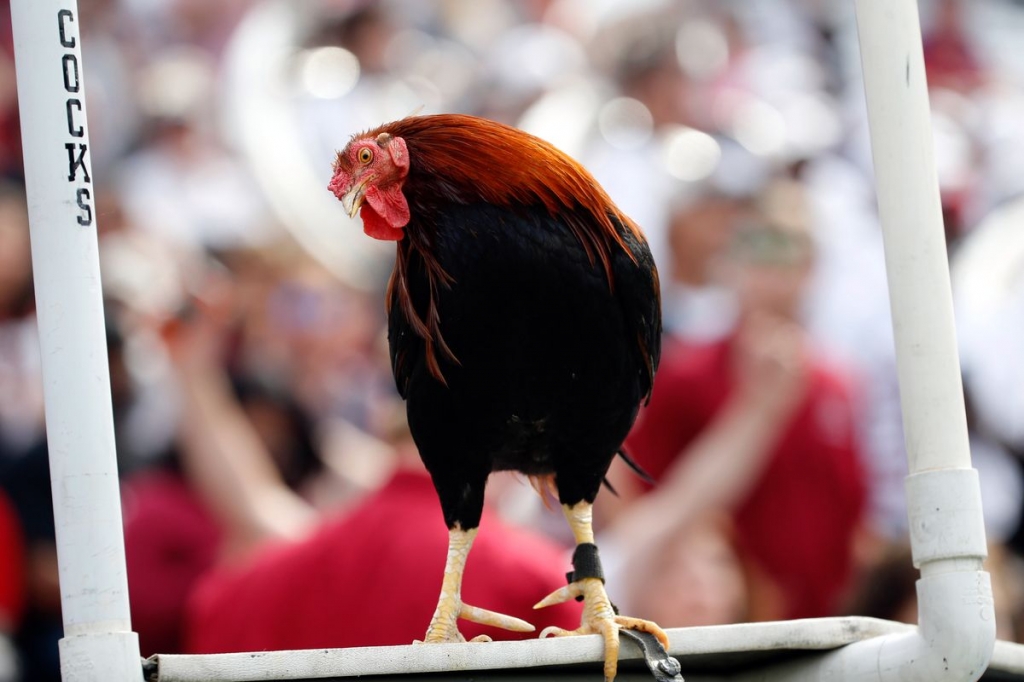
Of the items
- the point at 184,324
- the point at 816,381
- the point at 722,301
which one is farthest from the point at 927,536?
the point at 722,301

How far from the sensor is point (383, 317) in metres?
5.27

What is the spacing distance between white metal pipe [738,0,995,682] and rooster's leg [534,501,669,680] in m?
0.25

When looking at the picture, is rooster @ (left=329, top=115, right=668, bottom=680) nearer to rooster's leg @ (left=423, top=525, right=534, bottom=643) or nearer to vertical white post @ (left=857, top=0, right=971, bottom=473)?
rooster's leg @ (left=423, top=525, right=534, bottom=643)

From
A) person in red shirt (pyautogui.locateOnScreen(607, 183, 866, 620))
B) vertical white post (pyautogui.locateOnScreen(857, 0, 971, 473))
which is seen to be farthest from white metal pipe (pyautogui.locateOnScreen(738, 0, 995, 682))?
person in red shirt (pyautogui.locateOnScreen(607, 183, 866, 620))

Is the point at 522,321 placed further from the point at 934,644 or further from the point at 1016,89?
the point at 1016,89

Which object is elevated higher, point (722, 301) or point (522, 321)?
point (722, 301)

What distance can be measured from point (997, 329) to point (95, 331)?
13.3 feet

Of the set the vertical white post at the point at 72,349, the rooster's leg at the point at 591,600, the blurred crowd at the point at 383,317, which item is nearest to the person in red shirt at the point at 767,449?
the blurred crowd at the point at 383,317

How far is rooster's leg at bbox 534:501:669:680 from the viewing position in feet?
5.77

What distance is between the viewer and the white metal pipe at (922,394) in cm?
164

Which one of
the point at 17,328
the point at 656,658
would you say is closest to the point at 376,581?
the point at 656,658

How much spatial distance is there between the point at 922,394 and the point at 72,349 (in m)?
0.94

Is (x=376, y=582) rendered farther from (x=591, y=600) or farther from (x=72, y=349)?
(x=72, y=349)

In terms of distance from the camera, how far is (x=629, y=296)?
2.00m
